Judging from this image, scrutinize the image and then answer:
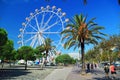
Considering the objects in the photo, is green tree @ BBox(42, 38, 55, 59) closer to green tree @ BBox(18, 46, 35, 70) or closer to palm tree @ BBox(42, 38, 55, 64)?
palm tree @ BBox(42, 38, 55, 64)

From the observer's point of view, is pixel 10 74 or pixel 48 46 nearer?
pixel 10 74

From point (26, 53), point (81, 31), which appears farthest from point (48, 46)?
point (81, 31)

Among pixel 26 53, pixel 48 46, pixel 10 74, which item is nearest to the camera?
pixel 10 74

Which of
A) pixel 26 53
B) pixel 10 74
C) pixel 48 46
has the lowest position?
pixel 10 74

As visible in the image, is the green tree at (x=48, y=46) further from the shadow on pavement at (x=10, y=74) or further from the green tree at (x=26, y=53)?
the shadow on pavement at (x=10, y=74)

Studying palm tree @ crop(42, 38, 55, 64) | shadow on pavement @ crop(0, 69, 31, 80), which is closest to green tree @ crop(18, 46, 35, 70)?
palm tree @ crop(42, 38, 55, 64)

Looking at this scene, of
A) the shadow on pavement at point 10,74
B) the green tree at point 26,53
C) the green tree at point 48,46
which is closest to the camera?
the shadow on pavement at point 10,74

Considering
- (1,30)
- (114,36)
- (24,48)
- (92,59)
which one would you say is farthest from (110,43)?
(92,59)

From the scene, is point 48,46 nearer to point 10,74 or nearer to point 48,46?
point 48,46

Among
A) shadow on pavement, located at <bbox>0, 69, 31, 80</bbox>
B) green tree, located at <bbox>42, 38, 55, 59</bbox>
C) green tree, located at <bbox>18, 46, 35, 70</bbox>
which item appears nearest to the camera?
shadow on pavement, located at <bbox>0, 69, 31, 80</bbox>

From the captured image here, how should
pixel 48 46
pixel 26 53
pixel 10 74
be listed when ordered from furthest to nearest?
pixel 48 46, pixel 26 53, pixel 10 74

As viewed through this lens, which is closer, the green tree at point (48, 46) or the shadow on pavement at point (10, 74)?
the shadow on pavement at point (10, 74)

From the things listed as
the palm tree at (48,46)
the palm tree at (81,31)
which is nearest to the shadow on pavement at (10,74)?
the palm tree at (81,31)

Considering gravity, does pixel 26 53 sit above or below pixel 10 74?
above
